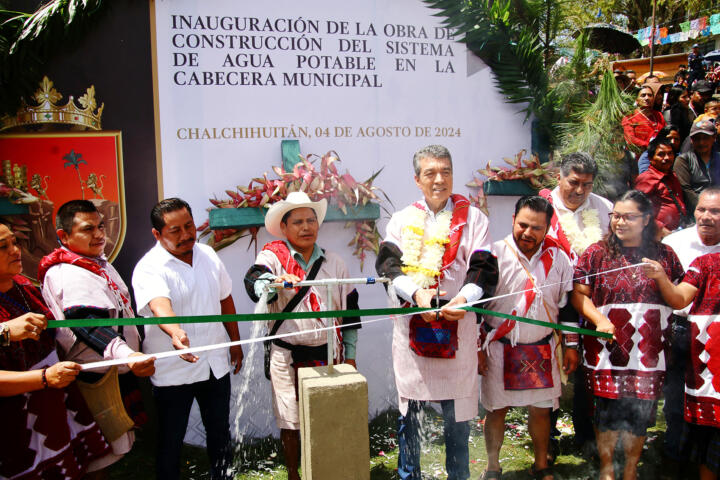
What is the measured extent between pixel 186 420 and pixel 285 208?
1382 mm

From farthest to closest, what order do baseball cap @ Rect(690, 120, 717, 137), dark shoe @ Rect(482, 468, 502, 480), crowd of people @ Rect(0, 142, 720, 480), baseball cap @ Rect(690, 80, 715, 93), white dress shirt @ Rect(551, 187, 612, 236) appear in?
baseball cap @ Rect(690, 80, 715, 93) < baseball cap @ Rect(690, 120, 717, 137) < white dress shirt @ Rect(551, 187, 612, 236) < dark shoe @ Rect(482, 468, 502, 480) < crowd of people @ Rect(0, 142, 720, 480)

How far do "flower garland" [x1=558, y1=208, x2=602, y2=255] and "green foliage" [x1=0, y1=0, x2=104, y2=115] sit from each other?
137 inches

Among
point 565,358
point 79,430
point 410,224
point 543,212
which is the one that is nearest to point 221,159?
point 410,224

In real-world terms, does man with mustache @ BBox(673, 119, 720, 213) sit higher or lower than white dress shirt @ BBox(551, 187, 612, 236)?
higher

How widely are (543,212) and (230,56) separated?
244 centimetres

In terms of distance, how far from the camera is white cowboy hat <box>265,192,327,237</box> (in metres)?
3.31

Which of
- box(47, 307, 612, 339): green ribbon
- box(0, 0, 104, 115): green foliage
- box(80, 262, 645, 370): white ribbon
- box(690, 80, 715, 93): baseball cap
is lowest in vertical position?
box(80, 262, 645, 370): white ribbon

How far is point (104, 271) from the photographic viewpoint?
3.01 metres

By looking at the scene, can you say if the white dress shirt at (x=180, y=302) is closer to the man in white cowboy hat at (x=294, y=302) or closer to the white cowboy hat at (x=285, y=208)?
the man in white cowboy hat at (x=294, y=302)

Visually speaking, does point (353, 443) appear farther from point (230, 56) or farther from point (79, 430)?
point (230, 56)

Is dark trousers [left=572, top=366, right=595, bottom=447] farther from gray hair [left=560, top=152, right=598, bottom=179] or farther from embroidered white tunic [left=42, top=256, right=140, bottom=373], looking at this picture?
embroidered white tunic [left=42, top=256, right=140, bottom=373]

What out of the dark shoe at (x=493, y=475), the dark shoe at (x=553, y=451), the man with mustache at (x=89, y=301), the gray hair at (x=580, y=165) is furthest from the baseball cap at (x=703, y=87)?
the man with mustache at (x=89, y=301)

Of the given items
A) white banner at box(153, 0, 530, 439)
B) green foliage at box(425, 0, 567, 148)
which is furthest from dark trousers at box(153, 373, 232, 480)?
green foliage at box(425, 0, 567, 148)

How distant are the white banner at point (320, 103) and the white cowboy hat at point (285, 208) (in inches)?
30.0
